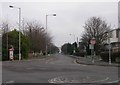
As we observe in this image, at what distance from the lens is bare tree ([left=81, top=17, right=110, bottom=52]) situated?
86750 mm

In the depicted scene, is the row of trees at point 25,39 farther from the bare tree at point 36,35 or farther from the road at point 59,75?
the road at point 59,75

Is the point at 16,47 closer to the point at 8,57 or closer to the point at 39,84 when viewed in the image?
the point at 8,57

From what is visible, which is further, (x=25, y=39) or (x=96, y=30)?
(x=96, y=30)

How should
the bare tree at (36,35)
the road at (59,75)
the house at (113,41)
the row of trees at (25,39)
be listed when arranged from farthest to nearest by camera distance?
the bare tree at (36,35)
the row of trees at (25,39)
the house at (113,41)
the road at (59,75)

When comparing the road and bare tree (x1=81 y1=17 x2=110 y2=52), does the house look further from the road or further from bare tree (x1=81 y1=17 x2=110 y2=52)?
the road

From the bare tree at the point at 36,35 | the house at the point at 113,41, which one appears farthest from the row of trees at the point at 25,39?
the house at the point at 113,41

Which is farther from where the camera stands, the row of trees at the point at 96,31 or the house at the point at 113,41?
the row of trees at the point at 96,31

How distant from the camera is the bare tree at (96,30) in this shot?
285 feet

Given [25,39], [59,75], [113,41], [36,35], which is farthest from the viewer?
[36,35]

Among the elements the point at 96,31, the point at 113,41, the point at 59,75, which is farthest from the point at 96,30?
the point at 59,75

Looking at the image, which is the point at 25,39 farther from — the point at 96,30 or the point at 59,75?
the point at 59,75

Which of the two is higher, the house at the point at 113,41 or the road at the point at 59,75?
the house at the point at 113,41

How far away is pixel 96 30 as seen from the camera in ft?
289

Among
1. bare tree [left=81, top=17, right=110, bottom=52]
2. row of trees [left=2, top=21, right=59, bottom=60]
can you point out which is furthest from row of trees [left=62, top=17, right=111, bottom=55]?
row of trees [left=2, top=21, right=59, bottom=60]
